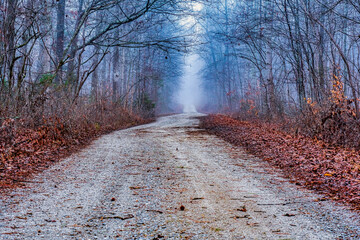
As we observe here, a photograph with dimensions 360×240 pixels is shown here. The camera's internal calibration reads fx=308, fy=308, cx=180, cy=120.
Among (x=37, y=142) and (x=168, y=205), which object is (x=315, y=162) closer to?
(x=168, y=205)

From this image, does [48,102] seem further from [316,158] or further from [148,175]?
[316,158]

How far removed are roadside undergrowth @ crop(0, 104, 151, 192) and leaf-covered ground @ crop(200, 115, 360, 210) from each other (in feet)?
18.0

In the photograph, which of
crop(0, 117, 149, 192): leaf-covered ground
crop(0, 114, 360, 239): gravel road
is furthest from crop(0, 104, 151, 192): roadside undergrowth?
crop(0, 114, 360, 239): gravel road

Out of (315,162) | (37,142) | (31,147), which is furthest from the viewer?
(37,142)

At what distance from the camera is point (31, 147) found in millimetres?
8234

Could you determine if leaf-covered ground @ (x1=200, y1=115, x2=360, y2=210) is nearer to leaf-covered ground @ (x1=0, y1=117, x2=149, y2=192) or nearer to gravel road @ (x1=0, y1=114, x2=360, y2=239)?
gravel road @ (x1=0, y1=114, x2=360, y2=239)

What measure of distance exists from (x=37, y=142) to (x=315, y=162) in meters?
7.43

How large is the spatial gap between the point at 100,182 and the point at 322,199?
390 centimetres

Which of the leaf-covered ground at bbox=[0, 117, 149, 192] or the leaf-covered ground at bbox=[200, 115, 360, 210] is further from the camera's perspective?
the leaf-covered ground at bbox=[0, 117, 149, 192]

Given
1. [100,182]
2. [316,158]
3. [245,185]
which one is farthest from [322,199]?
[100,182]

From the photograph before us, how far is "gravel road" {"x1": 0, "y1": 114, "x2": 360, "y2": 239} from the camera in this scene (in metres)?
3.54

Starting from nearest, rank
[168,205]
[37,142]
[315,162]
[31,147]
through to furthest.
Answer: [168,205] → [315,162] → [31,147] → [37,142]

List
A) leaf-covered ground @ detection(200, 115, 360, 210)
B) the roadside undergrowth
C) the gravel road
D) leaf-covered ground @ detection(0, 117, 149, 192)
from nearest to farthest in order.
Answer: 1. the gravel road
2. leaf-covered ground @ detection(200, 115, 360, 210)
3. leaf-covered ground @ detection(0, 117, 149, 192)
4. the roadside undergrowth

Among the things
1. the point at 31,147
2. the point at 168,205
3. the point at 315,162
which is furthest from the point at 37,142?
the point at 315,162
